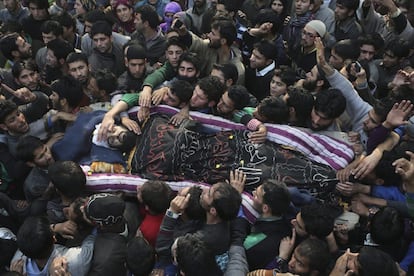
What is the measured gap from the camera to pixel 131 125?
3.81 metres

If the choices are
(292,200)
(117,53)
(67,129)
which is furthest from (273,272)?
(117,53)

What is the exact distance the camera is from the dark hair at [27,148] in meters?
3.49

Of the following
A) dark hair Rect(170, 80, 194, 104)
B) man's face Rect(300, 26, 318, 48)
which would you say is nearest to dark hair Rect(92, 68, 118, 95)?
dark hair Rect(170, 80, 194, 104)

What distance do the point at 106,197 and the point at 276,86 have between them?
2.16 m

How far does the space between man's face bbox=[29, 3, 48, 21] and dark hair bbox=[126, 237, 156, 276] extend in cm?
417

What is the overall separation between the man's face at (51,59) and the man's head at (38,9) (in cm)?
112

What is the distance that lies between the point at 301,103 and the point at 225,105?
2.06 feet

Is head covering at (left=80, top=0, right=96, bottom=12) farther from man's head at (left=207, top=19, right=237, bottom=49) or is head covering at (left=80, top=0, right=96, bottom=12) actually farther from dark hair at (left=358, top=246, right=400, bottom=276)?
dark hair at (left=358, top=246, right=400, bottom=276)

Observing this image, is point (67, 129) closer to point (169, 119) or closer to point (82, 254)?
point (169, 119)

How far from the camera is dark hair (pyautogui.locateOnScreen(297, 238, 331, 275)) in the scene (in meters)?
2.74

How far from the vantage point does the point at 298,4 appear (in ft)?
19.0

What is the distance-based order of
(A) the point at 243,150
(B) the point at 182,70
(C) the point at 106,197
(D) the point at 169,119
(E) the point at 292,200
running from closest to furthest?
(C) the point at 106,197
(E) the point at 292,200
(A) the point at 243,150
(D) the point at 169,119
(B) the point at 182,70

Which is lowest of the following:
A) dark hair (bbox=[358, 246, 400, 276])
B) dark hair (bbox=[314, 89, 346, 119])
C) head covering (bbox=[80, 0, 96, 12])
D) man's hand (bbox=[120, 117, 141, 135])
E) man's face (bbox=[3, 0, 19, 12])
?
head covering (bbox=[80, 0, 96, 12])

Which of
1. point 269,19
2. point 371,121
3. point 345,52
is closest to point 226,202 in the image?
point 371,121
